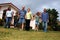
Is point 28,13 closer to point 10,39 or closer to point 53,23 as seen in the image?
point 10,39

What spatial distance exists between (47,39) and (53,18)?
24876 millimetres

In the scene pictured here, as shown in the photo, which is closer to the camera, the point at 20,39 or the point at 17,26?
the point at 20,39

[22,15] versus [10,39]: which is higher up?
[22,15]

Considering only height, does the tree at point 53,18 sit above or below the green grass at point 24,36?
above

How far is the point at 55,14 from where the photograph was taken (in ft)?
136

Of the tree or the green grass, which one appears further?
the tree

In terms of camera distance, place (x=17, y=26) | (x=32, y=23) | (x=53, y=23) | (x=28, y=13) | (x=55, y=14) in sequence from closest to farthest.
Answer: (x=28, y=13) → (x=17, y=26) → (x=32, y=23) → (x=53, y=23) → (x=55, y=14)

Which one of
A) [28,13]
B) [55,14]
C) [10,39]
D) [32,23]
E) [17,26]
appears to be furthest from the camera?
[55,14]

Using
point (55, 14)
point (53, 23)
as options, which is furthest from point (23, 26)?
point (55, 14)

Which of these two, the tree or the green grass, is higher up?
the tree

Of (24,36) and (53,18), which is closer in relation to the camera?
(24,36)

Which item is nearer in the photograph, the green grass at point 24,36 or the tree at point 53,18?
the green grass at point 24,36

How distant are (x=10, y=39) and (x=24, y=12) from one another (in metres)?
7.29

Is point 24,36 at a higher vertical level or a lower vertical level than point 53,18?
lower
